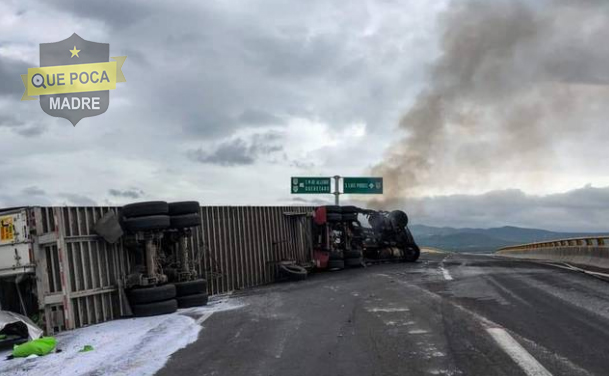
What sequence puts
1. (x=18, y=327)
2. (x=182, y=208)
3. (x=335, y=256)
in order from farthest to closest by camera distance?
1. (x=335, y=256)
2. (x=182, y=208)
3. (x=18, y=327)

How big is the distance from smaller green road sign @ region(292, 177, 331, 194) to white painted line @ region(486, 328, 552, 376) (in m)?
33.7

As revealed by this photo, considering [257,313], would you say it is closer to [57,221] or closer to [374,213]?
[57,221]

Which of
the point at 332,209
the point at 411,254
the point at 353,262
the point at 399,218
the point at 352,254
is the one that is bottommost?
the point at 411,254

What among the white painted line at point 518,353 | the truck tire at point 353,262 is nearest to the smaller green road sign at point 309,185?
the truck tire at point 353,262

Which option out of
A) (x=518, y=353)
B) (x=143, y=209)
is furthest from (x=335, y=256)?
(x=518, y=353)

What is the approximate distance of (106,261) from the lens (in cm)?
1140

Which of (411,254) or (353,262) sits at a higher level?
(353,262)

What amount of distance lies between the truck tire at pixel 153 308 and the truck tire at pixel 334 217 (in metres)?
10.8

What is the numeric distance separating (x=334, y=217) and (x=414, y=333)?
14.2 m

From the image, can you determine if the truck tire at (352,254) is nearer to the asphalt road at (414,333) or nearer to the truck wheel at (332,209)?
the truck wheel at (332,209)

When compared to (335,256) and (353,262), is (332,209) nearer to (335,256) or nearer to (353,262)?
(335,256)

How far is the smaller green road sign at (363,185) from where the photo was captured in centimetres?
4219

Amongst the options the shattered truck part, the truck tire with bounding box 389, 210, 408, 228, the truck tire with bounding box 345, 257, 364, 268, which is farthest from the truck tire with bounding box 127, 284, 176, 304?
the truck tire with bounding box 389, 210, 408, 228

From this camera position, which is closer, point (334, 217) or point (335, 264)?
point (335, 264)
